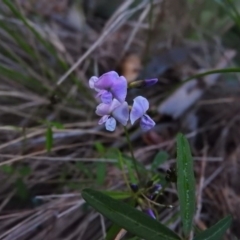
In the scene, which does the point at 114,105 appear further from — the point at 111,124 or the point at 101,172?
the point at 101,172

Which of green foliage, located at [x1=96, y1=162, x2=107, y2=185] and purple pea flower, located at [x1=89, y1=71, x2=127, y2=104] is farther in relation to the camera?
green foliage, located at [x1=96, y1=162, x2=107, y2=185]

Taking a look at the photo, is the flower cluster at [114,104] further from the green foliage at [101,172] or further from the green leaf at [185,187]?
the green foliage at [101,172]

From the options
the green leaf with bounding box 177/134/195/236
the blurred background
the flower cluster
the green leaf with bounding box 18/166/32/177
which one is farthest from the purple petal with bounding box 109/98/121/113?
the green leaf with bounding box 18/166/32/177

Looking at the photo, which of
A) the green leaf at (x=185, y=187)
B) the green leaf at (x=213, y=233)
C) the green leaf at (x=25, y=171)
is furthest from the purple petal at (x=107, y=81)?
the green leaf at (x=25, y=171)

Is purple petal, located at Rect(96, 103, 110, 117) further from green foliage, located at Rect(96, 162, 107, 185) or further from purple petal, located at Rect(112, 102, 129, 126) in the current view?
green foliage, located at Rect(96, 162, 107, 185)

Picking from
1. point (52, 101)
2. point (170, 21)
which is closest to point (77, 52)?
point (170, 21)

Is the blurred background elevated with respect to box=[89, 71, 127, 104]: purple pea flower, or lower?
elevated

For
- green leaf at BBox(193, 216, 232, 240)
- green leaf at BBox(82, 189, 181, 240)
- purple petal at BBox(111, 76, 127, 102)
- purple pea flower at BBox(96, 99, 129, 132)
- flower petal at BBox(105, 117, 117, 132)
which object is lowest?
green leaf at BBox(193, 216, 232, 240)
